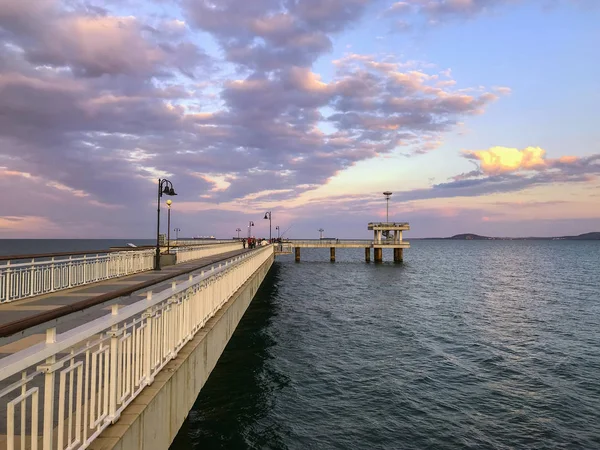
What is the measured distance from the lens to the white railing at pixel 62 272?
12.6 meters

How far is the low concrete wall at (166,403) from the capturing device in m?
4.39

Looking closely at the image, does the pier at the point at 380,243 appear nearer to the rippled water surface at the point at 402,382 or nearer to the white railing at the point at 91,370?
the rippled water surface at the point at 402,382

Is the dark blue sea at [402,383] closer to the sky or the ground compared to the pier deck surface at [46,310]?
closer to the ground

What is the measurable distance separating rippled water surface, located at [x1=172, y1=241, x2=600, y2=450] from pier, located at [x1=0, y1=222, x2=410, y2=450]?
2.16 meters

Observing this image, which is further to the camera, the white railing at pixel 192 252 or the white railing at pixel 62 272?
the white railing at pixel 192 252

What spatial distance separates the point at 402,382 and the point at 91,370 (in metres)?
11.3

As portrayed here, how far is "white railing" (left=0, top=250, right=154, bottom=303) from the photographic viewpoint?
1258 centimetres

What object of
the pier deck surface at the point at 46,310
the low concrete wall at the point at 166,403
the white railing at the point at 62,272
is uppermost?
the white railing at the point at 62,272

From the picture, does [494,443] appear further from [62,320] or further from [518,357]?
[62,320]

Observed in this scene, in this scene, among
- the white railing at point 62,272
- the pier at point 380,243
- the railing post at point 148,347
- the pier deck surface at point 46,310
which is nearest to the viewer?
the railing post at point 148,347

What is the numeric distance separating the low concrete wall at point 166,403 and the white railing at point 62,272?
7.07 m

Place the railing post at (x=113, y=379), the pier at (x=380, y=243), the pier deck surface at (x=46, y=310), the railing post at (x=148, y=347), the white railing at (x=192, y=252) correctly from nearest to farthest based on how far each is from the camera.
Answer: the railing post at (x=113, y=379), the railing post at (x=148, y=347), the pier deck surface at (x=46, y=310), the white railing at (x=192, y=252), the pier at (x=380, y=243)

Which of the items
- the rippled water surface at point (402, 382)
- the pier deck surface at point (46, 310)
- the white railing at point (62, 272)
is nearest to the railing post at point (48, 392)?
the pier deck surface at point (46, 310)

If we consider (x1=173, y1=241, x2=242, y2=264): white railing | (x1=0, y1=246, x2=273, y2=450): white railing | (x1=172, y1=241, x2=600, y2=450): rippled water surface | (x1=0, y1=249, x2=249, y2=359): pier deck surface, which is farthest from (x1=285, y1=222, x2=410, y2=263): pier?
(x1=0, y1=246, x2=273, y2=450): white railing
